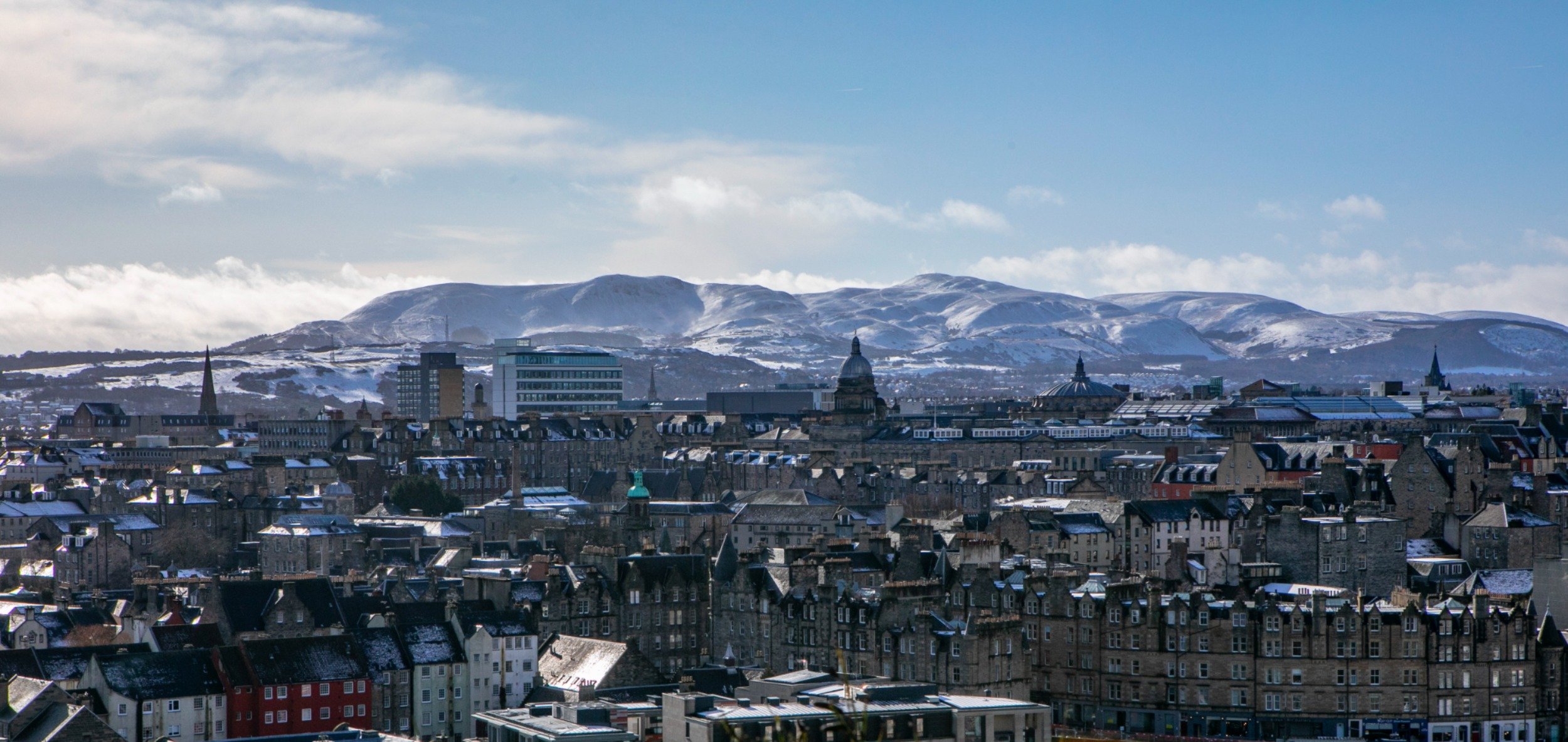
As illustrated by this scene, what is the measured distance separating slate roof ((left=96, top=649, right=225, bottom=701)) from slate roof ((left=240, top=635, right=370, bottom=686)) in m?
1.80

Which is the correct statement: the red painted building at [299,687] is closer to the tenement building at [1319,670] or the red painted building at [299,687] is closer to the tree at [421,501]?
the tenement building at [1319,670]

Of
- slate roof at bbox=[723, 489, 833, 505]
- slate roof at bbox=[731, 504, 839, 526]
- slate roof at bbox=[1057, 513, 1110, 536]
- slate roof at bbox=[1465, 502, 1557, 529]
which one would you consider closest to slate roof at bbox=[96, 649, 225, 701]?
slate roof at bbox=[1057, 513, 1110, 536]

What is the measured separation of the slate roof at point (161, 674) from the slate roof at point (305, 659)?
1.80m

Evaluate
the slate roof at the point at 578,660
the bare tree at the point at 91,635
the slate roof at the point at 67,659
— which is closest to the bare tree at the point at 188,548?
the bare tree at the point at 91,635

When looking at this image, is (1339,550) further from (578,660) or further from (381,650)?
(381,650)

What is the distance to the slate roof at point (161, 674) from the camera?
9144cm

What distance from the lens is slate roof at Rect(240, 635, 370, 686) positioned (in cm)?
9475

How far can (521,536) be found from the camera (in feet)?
565

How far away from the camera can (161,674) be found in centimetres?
9275

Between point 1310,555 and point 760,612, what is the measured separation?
133 ft

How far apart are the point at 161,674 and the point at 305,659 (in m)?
6.14

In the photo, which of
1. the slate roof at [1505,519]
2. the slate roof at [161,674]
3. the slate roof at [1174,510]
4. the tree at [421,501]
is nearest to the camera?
the slate roof at [161,674]

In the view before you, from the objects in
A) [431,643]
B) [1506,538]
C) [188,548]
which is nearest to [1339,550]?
[1506,538]

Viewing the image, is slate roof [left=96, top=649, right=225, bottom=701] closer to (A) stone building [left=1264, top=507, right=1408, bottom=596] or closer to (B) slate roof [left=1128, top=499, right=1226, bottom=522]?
(A) stone building [left=1264, top=507, right=1408, bottom=596]
